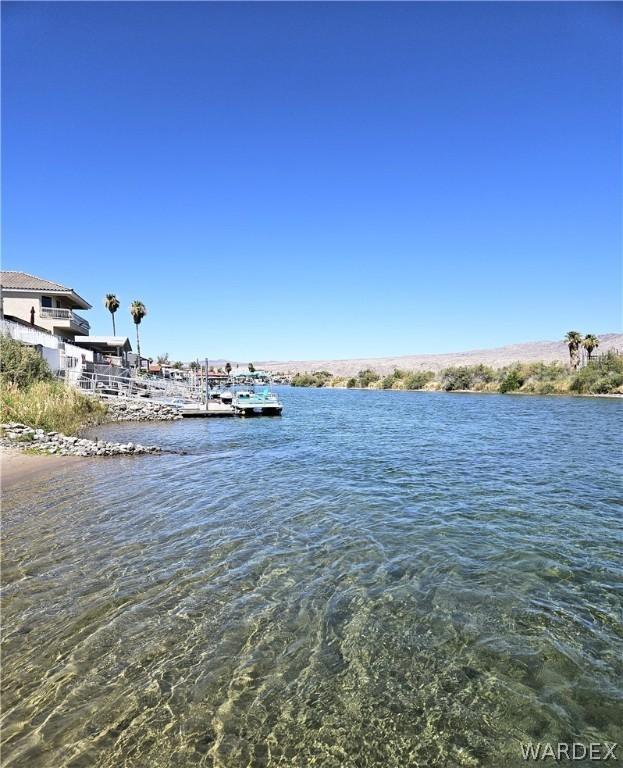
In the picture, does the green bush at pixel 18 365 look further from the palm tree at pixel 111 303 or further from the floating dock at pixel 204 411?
the palm tree at pixel 111 303

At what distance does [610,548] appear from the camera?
805 centimetres

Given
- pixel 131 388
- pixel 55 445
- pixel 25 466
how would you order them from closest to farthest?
pixel 25 466
pixel 55 445
pixel 131 388

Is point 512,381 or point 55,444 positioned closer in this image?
point 55,444

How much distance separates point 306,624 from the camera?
551 cm

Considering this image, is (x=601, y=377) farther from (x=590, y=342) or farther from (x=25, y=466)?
(x=25, y=466)

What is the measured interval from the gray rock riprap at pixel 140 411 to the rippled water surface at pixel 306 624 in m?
18.8

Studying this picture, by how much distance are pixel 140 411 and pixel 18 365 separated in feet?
32.8

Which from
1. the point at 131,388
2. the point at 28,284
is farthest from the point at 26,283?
the point at 131,388

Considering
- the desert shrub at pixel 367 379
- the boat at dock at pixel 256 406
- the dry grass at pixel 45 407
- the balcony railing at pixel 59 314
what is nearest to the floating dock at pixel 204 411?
the boat at dock at pixel 256 406

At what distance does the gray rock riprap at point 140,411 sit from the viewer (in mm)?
30172

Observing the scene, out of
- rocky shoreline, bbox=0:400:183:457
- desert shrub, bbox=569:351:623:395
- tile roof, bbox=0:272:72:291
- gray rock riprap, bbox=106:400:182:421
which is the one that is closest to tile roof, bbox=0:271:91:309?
tile roof, bbox=0:272:72:291

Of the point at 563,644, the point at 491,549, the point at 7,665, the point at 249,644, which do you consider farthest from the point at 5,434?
the point at 563,644

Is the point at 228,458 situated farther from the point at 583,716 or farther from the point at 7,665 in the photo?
the point at 583,716

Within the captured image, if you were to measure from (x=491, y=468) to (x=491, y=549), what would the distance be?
8.02m
